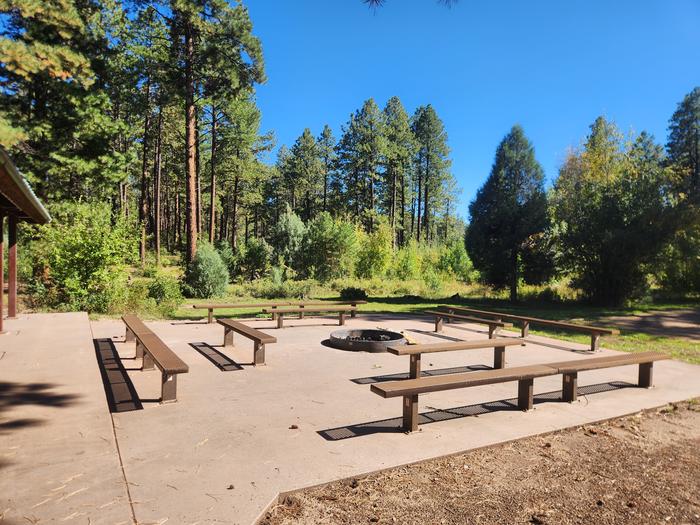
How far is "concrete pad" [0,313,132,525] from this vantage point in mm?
2543

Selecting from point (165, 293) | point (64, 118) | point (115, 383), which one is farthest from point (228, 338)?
point (64, 118)

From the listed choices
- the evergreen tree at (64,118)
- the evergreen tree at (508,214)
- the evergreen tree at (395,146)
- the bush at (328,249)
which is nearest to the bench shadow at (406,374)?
the evergreen tree at (64,118)

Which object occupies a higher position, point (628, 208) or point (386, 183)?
point (386, 183)

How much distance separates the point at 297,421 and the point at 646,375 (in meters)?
4.72

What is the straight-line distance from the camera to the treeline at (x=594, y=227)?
613 inches

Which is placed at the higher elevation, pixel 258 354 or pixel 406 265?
pixel 406 265

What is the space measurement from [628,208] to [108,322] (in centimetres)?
1742

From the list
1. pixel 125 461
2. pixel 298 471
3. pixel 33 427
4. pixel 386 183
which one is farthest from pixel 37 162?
pixel 386 183

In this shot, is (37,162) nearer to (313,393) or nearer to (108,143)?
(108,143)

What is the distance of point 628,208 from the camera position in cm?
1609

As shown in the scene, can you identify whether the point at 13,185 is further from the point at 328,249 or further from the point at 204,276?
the point at 328,249

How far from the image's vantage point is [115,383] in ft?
17.7

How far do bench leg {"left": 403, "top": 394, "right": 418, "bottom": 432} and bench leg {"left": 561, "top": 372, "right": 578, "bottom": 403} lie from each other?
216 centimetres

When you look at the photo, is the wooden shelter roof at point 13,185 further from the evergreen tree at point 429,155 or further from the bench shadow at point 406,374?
the evergreen tree at point 429,155
